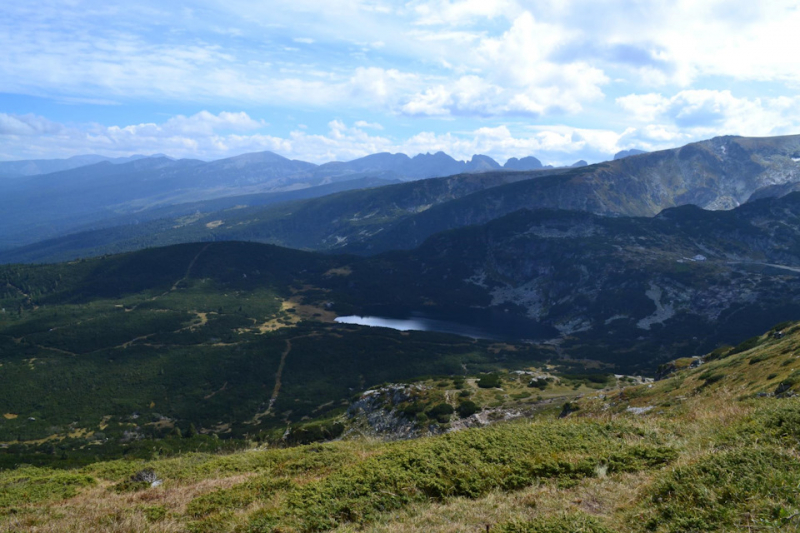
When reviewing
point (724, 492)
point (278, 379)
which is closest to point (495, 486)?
point (724, 492)

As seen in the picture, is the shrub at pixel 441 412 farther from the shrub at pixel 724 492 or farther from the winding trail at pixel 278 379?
the winding trail at pixel 278 379

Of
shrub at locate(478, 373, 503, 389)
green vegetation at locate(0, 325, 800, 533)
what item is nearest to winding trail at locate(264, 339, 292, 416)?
shrub at locate(478, 373, 503, 389)

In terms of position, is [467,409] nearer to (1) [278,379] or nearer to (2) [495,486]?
(2) [495,486]

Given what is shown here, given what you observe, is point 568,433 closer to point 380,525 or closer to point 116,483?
point 380,525

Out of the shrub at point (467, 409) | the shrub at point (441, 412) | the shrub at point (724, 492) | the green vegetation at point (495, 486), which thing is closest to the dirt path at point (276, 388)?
the shrub at point (441, 412)

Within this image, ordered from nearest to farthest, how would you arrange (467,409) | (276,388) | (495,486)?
(495,486)
(467,409)
(276,388)

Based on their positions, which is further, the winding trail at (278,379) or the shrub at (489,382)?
the winding trail at (278,379)

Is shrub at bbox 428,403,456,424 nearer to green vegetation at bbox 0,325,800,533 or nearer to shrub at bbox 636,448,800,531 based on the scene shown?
green vegetation at bbox 0,325,800,533

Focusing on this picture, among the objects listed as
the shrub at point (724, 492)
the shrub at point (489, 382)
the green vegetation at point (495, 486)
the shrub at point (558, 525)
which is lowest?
the shrub at point (489, 382)

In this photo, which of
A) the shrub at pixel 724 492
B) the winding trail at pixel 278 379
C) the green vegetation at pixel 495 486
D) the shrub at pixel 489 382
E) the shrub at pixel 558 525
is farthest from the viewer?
the winding trail at pixel 278 379

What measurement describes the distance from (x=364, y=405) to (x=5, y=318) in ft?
634

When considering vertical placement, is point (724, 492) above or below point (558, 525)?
above

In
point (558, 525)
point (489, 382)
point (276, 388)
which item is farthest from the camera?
point (276, 388)

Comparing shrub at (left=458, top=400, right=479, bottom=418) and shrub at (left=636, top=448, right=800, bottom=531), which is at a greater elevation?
shrub at (left=636, top=448, right=800, bottom=531)
